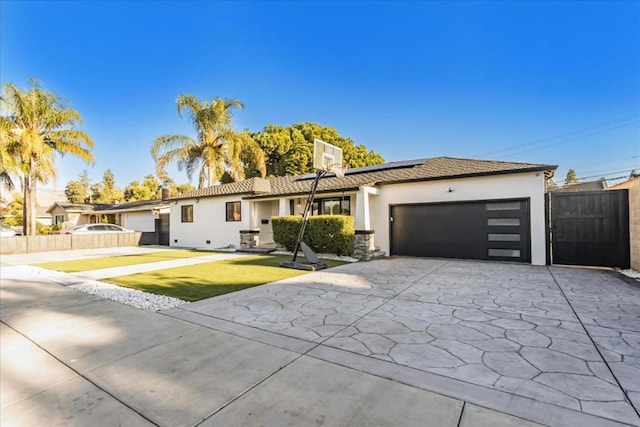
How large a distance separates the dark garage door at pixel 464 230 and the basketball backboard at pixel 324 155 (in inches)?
133

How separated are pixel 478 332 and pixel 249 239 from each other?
40.5 feet

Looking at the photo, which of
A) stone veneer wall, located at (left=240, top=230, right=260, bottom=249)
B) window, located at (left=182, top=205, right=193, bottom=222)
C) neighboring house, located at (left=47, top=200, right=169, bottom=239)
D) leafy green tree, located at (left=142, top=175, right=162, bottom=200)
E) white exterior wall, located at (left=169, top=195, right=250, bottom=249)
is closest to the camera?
stone veneer wall, located at (left=240, top=230, right=260, bottom=249)

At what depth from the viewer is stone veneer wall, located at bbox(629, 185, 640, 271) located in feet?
24.3

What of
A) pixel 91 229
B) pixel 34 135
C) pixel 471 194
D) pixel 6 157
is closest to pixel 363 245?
pixel 471 194

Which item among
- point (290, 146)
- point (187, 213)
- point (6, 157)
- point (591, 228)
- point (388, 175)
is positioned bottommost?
point (591, 228)

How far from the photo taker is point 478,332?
12.0 ft

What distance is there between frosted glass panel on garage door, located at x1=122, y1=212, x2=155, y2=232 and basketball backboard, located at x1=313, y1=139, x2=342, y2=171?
1879 cm

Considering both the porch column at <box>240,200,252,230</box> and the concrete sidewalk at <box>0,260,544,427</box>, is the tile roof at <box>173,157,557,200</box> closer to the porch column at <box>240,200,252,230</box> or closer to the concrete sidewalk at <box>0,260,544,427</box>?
the porch column at <box>240,200,252,230</box>

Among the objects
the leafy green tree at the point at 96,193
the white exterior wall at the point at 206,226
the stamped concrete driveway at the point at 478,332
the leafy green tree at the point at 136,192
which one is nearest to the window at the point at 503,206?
the stamped concrete driveway at the point at 478,332

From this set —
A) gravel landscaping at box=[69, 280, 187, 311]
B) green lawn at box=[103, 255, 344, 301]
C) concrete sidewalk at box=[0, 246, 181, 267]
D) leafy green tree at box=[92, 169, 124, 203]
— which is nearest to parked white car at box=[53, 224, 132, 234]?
concrete sidewalk at box=[0, 246, 181, 267]

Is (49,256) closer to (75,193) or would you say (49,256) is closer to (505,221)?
(505,221)

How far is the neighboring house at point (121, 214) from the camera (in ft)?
74.7

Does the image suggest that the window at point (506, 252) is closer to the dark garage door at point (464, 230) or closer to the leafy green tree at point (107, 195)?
the dark garage door at point (464, 230)

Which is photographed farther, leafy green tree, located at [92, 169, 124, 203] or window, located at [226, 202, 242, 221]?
leafy green tree, located at [92, 169, 124, 203]
